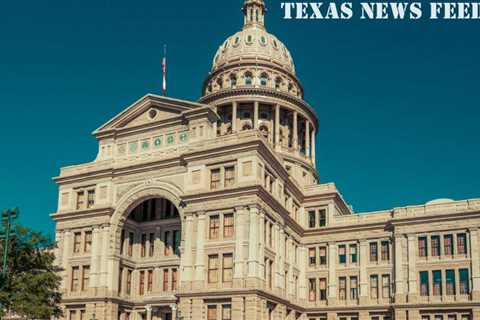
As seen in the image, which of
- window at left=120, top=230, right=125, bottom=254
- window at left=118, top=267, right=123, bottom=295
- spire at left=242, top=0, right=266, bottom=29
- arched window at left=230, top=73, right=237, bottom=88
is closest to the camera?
window at left=118, top=267, right=123, bottom=295

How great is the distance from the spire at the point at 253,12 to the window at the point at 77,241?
170 feet

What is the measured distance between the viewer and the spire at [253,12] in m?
101

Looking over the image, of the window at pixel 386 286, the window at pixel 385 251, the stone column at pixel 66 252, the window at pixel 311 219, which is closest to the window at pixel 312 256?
the window at pixel 311 219

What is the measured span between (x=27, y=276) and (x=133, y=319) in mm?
16773

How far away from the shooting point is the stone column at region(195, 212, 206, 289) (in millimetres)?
53375

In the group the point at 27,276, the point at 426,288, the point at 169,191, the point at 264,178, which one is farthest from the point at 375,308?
the point at 27,276

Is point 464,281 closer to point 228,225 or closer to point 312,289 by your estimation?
point 312,289

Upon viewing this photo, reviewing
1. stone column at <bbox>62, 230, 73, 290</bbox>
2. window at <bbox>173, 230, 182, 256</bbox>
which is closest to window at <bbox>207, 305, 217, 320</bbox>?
window at <bbox>173, 230, 182, 256</bbox>

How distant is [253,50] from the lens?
9344 cm

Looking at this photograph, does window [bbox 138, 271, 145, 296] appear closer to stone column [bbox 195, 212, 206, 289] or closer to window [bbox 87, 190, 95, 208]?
window [bbox 87, 190, 95, 208]

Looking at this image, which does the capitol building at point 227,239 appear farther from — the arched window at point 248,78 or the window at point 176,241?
the arched window at point 248,78

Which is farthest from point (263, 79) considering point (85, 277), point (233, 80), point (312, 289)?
point (85, 277)

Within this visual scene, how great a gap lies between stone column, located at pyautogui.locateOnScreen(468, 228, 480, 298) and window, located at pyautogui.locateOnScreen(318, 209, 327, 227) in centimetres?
1612

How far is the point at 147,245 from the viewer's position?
64375mm
